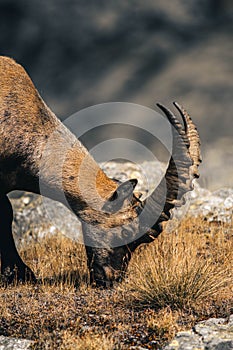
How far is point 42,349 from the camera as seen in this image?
19.4ft

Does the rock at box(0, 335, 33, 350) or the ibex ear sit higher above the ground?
the ibex ear

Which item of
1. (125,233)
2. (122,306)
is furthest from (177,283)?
(125,233)

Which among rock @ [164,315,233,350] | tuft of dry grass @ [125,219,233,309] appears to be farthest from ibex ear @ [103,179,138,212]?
rock @ [164,315,233,350]

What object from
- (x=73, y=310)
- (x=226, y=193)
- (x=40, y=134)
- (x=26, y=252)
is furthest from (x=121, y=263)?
(x=226, y=193)

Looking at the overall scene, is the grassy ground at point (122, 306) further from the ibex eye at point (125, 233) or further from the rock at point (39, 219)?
the rock at point (39, 219)

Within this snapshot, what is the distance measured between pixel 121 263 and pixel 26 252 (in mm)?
4459

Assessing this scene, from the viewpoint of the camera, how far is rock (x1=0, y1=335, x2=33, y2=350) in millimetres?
6094

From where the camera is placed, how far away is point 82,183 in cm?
850

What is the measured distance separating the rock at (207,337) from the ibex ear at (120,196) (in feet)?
8.32

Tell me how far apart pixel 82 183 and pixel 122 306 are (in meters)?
2.12

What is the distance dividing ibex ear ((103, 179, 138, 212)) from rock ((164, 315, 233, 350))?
254cm

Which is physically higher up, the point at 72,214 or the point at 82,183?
the point at 82,183

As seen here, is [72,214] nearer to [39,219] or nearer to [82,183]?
[39,219]

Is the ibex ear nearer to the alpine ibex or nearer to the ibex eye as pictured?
the alpine ibex
